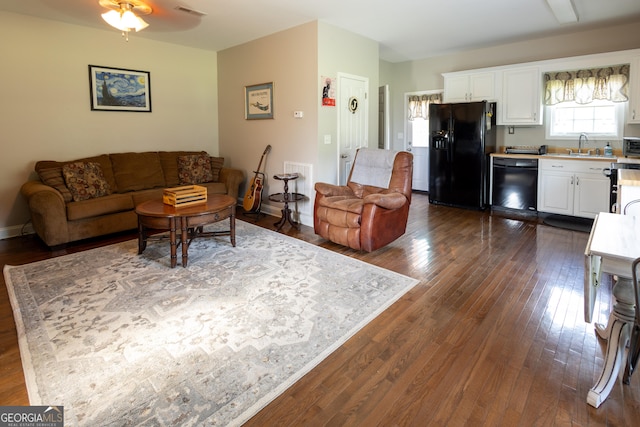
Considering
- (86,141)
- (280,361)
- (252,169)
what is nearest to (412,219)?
(252,169)

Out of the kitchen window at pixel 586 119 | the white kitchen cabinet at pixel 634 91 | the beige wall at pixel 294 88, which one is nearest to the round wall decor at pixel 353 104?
the beige wall at pixel 294 88

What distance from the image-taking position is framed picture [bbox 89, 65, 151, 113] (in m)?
5.05

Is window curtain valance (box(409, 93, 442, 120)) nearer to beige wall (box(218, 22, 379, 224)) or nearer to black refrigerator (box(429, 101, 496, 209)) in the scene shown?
black refrigerator (box(429, 101, 496, 209))

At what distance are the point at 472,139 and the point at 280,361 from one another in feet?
16.0

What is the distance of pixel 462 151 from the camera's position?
5.88m

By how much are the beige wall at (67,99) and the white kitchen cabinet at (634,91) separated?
6190 mm

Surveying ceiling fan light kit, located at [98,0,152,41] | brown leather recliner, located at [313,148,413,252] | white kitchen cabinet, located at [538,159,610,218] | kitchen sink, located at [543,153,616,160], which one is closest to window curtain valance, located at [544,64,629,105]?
kitchen sink, located at [543,153,616,160]

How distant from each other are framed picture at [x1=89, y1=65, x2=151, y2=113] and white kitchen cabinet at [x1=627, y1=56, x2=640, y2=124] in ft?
21.5

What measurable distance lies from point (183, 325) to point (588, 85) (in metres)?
6.00

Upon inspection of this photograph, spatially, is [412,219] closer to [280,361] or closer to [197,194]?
[197,194]

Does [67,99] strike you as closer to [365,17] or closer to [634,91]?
[365,17]

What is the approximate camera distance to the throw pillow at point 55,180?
4.29 meters

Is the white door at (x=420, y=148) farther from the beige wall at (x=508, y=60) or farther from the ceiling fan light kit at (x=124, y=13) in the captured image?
the ceiling fan light kit at (x=124, y=13)

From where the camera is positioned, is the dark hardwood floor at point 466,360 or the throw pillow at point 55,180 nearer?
the dark hardwood floor at point 466,360
